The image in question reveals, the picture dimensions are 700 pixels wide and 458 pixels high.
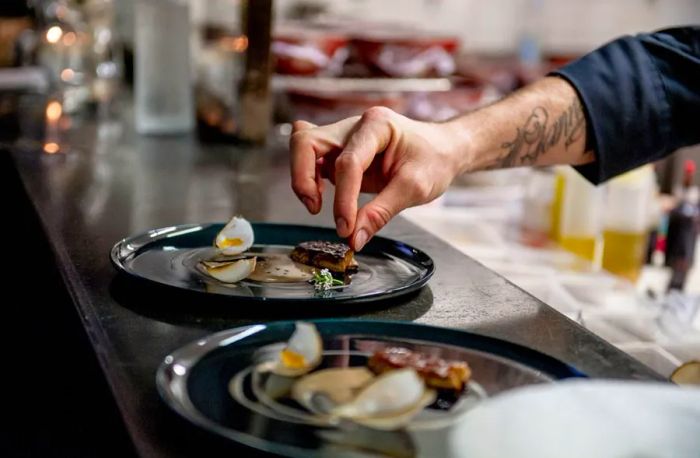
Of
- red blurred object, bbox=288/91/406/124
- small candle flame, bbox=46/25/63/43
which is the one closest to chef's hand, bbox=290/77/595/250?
red blurred object, bbox=288/91/406/124

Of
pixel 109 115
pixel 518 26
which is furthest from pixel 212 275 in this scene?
pixel 518 26

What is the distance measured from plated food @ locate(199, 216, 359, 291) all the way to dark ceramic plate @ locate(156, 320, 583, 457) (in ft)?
0.73

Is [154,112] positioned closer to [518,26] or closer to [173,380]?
[173,380]

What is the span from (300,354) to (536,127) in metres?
0.96

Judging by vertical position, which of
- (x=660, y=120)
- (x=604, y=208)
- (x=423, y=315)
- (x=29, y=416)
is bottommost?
(x=29, y=416)

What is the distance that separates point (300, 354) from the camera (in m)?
0.86

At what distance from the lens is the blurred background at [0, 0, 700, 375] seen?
1993 millimetres

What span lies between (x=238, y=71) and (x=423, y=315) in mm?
1494

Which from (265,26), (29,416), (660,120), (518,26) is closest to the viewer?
(660,120)

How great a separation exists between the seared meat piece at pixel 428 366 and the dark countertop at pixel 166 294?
0.16 metres

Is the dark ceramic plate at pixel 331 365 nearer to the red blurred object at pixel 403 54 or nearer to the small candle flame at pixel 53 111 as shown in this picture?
the small candle flame at pixel 53 111

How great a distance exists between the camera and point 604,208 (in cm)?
246

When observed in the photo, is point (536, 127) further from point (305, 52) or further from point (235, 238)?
point (305, 52)

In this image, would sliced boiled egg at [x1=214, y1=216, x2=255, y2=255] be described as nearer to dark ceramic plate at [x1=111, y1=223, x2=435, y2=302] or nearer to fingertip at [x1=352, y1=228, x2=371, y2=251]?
dark ceramic plate at [x1=111, y1=223, x2=435, y2=302]
